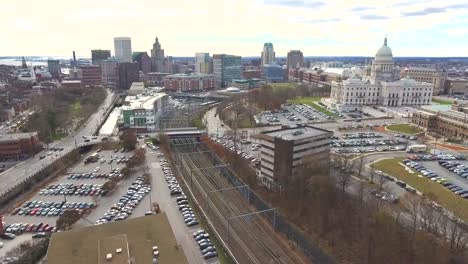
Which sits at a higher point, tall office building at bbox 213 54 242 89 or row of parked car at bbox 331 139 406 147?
tall office building at bbox 213 54 242 89

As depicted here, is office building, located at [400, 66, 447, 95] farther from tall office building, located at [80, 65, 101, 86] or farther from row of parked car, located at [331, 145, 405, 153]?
tall office building, located at [80, 65, 101, 86]

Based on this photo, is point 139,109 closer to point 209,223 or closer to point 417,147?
point 209,223

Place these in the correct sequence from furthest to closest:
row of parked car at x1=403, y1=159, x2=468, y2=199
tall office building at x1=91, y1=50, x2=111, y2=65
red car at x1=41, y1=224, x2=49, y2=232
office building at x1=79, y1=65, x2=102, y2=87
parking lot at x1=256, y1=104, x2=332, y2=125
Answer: tall office building at x1=91, y1=50, x2=111, y2=65, office building at x1=79, y1=65, x2=102, y2=87, parking lot at x1=256, y1=104, x2=332, y2=125, row of parked car at x1=403, y1=159, x2=468, y2=199, red car at x1=41, y1=224, x2=49, y2=232

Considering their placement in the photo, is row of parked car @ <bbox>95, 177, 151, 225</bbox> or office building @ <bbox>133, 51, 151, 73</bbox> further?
office building @ <bbox>133, 51, 151, 73</bbox>

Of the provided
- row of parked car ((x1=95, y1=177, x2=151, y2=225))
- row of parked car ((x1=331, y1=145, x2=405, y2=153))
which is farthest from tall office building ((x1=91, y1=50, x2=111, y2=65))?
row of parked car ((x1=331, y1=145, x2=405, y2=153))

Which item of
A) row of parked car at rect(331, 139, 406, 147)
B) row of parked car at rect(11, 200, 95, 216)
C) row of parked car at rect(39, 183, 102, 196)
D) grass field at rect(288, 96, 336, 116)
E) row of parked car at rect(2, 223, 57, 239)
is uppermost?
grass field at rect(288, 96, 336, 116)

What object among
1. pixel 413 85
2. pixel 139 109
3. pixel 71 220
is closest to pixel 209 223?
pixel 71 220

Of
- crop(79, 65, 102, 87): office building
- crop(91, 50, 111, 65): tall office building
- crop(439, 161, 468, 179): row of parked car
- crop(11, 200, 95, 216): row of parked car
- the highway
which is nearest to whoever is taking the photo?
crop(11, 200, 95, 216): row of parked car
